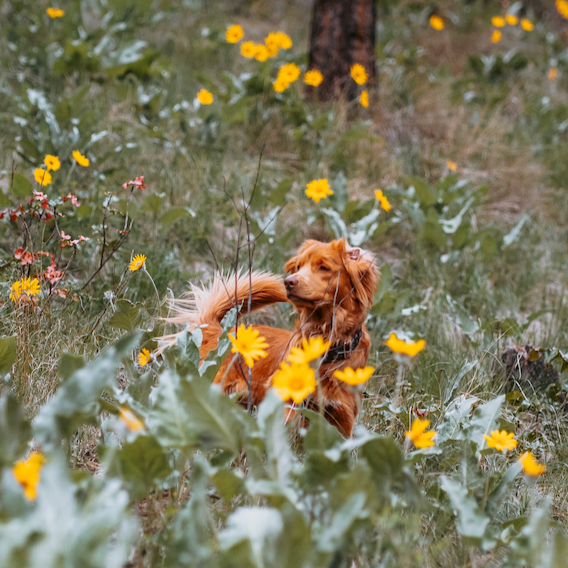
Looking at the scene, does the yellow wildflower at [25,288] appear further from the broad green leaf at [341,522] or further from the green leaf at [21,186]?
the broad green leaf at [341,522]

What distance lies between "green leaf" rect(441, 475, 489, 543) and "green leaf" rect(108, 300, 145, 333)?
119 centimetres

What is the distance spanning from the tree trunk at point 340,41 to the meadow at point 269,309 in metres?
0.21

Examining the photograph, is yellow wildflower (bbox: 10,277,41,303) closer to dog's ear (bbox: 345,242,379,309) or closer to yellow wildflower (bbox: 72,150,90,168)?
yellow wildflower (bbox: 72,150,90,168)

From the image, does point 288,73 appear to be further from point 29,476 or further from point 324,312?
point 29,476

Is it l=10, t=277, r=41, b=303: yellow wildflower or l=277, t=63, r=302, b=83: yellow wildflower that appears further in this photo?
l=277, t=63, r=302, b=83: yellow wildflower

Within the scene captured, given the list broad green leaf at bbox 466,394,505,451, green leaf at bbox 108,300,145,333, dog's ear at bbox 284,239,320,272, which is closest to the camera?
broad green leaf at bbox 466,394,505,451

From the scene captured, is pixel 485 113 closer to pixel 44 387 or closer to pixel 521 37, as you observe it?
pixel 521 37

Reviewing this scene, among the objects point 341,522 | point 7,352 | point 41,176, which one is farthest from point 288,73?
point 341,522

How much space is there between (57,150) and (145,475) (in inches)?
110

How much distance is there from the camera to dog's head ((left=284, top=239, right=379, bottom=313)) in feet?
7.71

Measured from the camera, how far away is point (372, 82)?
5.51 metres

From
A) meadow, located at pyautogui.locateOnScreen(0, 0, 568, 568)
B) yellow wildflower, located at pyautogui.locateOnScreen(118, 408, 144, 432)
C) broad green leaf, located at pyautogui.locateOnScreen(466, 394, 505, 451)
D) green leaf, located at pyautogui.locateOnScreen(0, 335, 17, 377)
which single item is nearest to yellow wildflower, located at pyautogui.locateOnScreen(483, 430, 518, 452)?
meadow, located at pyautogui.locateOnScreen(0, 0, 568, 568)

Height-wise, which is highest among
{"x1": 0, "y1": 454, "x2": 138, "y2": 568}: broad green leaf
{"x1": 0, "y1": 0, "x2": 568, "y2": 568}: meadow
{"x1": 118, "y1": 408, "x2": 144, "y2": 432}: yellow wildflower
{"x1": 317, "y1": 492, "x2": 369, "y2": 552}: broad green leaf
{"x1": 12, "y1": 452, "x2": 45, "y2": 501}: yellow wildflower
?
{"x1": 0, "y1": 454, "x2": 138, "y2": 568}: broad green leaf

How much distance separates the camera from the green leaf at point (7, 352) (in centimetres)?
188
